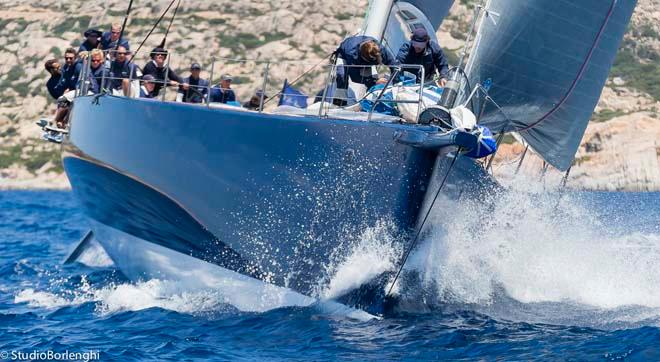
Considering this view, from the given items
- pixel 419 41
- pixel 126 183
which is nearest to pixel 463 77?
pixel 419 41

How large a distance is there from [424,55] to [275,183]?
2149 mm

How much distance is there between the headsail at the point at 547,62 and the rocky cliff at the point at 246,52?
85.0 ft

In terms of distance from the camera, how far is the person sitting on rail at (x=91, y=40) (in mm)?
11781

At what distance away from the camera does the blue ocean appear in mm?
7133

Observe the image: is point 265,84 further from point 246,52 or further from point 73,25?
point 73,25

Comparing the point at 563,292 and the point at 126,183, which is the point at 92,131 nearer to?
the point at 126,183

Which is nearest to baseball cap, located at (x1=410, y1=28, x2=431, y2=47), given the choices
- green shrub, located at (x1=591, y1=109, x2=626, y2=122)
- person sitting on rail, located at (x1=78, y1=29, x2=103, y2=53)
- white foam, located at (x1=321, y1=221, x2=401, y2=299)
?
white foam, located at (x1=321, y1=221, x2=401, y2=299)

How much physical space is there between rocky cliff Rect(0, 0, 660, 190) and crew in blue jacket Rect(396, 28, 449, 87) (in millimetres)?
26989

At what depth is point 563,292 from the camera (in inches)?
375

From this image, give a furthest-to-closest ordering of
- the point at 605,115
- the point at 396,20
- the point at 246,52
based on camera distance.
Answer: the point at 246,52 → the point at 605,115 → the point at 396,20

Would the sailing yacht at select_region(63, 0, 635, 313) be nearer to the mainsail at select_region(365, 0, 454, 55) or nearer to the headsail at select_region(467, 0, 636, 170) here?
the headsail at select_region(467, 0, 636, 170)

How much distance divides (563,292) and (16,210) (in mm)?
19412

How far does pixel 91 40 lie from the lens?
11.8 metres

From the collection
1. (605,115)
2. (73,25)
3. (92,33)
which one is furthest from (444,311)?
(73,25)
